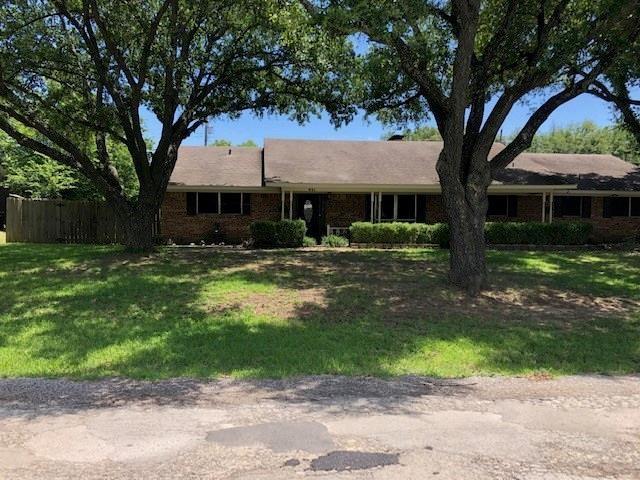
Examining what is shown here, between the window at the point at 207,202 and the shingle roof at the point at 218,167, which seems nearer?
the shingle roof at the point at 218,167

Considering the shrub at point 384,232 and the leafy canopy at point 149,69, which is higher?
the leafy canopy at point 149,69

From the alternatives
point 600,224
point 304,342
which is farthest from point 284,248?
point 600,224

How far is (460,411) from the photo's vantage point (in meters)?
5.46

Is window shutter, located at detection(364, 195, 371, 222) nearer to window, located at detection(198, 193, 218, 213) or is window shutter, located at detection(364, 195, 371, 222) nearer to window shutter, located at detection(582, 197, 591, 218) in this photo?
window, located at detection(198, 193, 218, 213)

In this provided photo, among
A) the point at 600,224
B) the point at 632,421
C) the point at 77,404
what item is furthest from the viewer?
the point at 600,224

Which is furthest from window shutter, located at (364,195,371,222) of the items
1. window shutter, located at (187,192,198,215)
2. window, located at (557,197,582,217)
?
window, located at (557,197,582,217)

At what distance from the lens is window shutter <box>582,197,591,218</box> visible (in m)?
25.2

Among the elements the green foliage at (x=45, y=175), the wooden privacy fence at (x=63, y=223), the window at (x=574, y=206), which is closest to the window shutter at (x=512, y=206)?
the window at (x=574, y=206)

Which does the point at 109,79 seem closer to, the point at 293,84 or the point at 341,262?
the point at 293,84

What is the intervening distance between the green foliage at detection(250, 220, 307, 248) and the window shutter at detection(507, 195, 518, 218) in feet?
31.4

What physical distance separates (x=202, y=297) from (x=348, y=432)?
253 inches

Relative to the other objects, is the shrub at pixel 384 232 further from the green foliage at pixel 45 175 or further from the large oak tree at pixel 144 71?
the green foliage at pixel 45 175

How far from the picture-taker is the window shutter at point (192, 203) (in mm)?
22922

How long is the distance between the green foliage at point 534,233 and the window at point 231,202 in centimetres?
963
